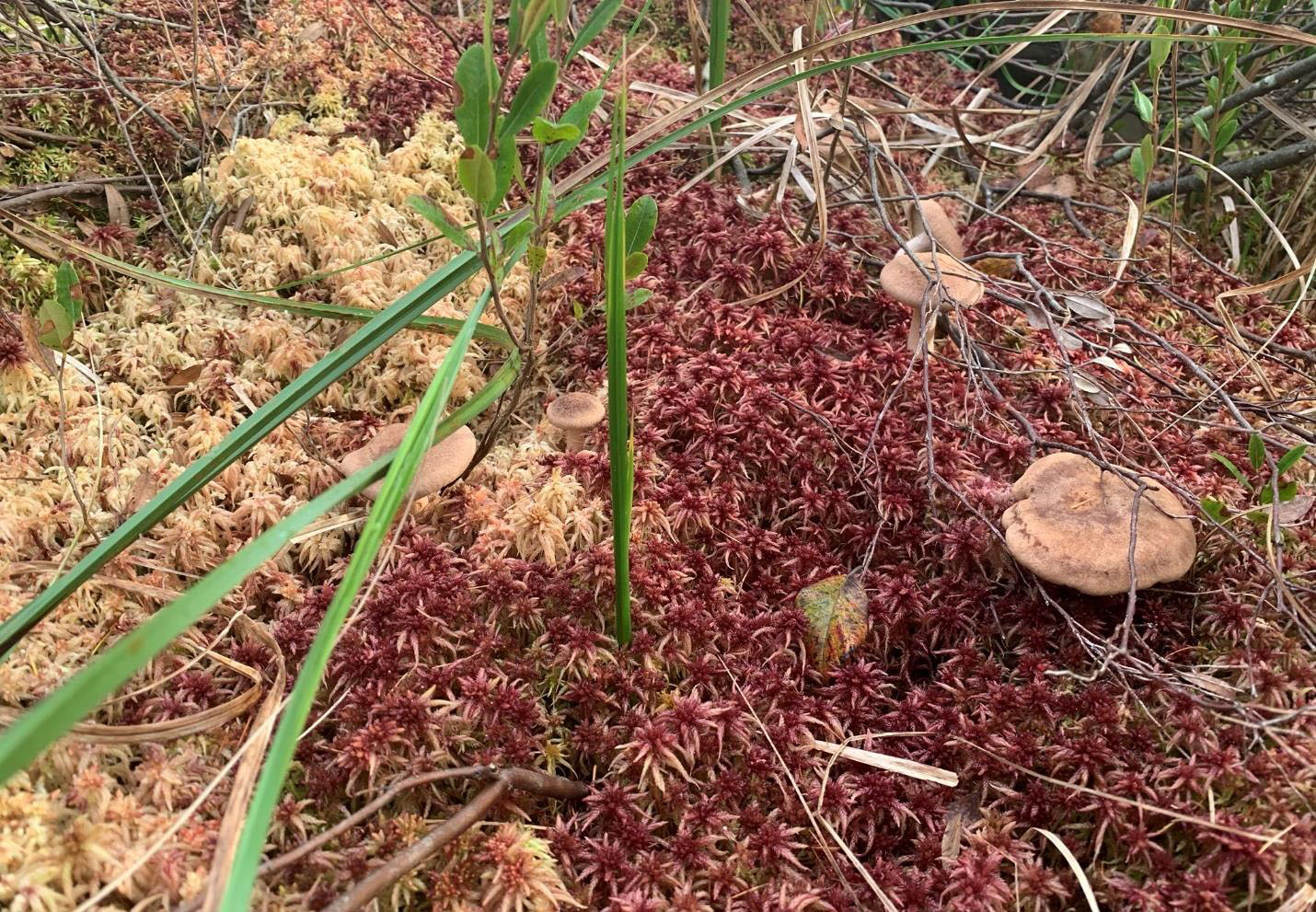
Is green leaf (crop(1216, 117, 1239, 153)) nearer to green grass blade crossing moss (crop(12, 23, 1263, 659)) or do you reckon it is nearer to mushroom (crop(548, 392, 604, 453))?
green grass blade crossing moss (crop(12, 23, 1263, 659))

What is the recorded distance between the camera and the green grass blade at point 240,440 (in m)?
1.25

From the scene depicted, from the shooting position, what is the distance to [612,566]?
178 centimetres

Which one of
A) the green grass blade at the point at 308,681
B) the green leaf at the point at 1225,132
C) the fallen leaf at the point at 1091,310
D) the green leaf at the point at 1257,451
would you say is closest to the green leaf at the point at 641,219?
the green grass blade at the point at 308,681

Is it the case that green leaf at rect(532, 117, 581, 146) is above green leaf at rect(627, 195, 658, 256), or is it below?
above

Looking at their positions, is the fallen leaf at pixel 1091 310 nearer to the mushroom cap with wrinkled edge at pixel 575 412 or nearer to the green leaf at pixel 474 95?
the mushroom cap with wrinkled edge at pixel 575 412

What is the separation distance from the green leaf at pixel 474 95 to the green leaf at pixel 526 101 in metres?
0.03

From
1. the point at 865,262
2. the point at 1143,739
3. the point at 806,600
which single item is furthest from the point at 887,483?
the point at 865,262

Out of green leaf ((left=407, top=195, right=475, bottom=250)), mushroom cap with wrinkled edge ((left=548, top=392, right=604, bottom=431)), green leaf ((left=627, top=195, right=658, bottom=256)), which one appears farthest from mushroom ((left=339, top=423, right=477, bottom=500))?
green leaf ((left=627, top=195, right=658, bottom=256))

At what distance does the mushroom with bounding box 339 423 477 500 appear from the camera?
5.95ft

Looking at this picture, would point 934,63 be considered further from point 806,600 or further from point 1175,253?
point 806,600

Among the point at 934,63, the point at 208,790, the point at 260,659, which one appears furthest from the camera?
the point at 934,63

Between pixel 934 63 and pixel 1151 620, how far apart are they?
9.54 feet

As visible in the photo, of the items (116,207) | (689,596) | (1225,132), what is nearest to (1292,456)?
(689,596)

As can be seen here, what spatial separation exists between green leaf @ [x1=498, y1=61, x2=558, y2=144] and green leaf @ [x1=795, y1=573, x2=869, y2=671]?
3.42 feet
